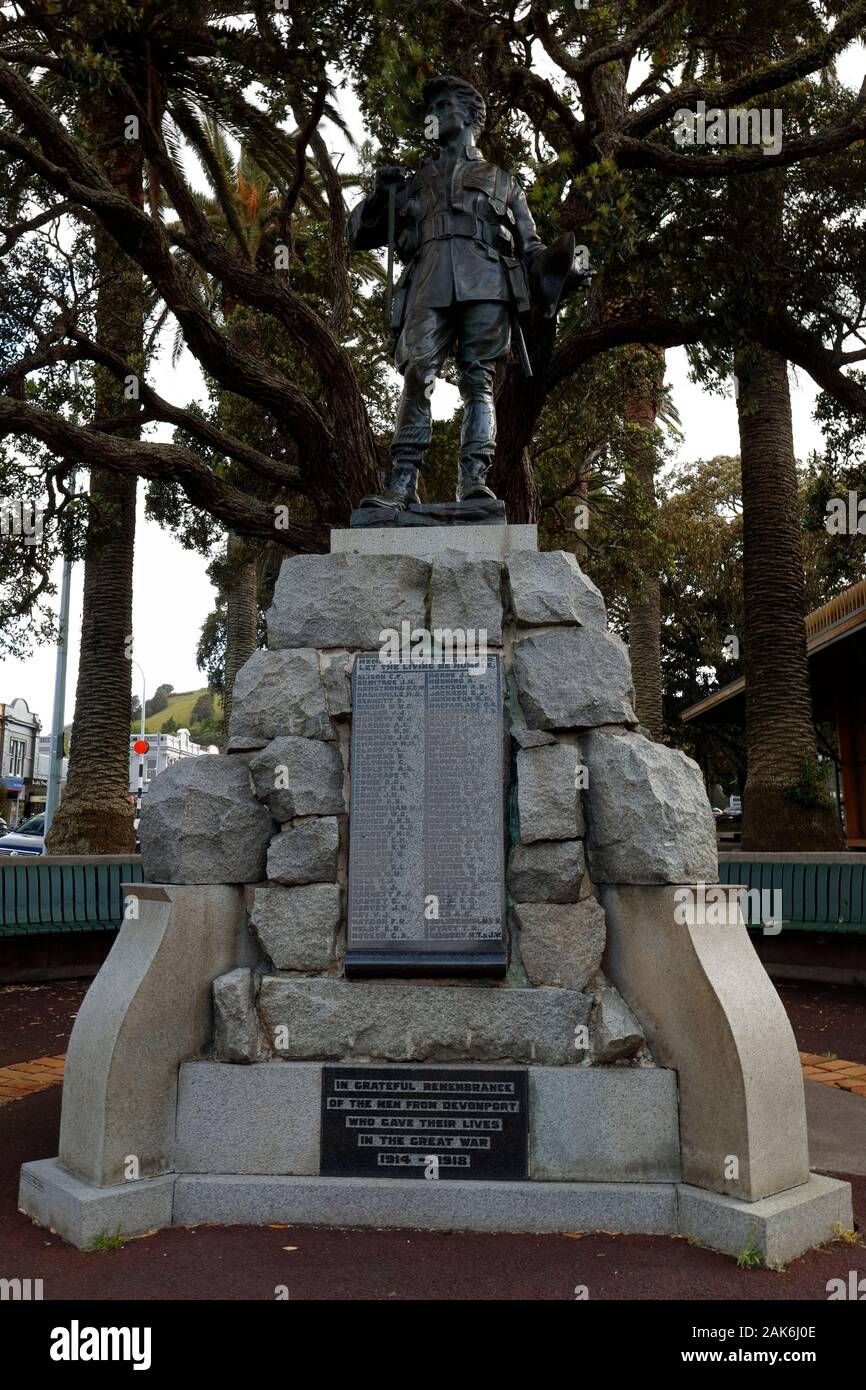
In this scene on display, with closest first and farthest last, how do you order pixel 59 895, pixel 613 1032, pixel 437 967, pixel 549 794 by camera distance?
1. pixel 613 1032
2. pixel 437 967
3. pixel 549 794
4. pixel 59 895

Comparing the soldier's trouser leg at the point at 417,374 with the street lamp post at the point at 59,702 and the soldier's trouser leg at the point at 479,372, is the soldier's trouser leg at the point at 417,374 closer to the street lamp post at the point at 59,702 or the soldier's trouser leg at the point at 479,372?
the soldier's trouser leg at the point at 479,372

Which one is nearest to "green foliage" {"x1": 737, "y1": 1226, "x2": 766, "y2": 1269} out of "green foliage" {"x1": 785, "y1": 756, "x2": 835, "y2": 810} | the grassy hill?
"green foliage" {"x1": 785, "y1": 756, "x2": 835, "y2": 810}

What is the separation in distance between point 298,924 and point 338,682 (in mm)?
983

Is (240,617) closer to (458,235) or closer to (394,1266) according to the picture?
(458,235)

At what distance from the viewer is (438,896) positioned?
4078mm

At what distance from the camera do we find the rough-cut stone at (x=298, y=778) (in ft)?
13.8

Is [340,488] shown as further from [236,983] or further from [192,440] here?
[236,983]

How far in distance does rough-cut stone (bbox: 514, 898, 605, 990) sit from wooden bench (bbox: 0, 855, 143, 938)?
5961mm

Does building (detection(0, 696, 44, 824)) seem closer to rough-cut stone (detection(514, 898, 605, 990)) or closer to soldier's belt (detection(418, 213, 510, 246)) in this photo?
soldier's belt (detection(418, 213, 510, 246))

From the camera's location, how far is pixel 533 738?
4.22 metres

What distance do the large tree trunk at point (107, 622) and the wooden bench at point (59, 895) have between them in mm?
2785

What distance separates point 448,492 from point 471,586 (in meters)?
13.0

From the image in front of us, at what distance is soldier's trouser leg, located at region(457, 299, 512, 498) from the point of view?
508cm

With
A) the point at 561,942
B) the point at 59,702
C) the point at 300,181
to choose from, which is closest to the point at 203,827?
the point at 561,942
